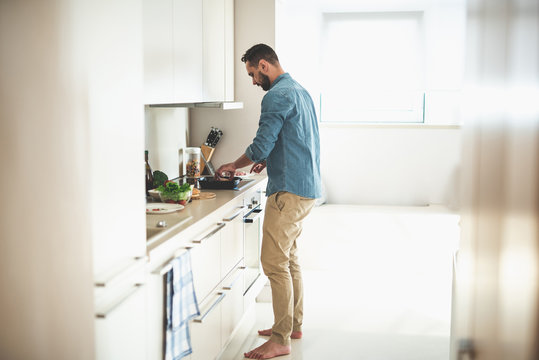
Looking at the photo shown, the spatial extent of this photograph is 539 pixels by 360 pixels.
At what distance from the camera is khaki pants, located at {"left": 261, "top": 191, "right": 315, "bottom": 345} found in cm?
322

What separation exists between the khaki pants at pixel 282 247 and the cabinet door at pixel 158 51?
807 millimetres

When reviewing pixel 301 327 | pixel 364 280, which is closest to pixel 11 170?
pixel 301 327

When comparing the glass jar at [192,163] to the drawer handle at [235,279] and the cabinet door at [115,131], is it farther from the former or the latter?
the cabinet door at [115,131]

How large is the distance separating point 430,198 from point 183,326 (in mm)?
3868

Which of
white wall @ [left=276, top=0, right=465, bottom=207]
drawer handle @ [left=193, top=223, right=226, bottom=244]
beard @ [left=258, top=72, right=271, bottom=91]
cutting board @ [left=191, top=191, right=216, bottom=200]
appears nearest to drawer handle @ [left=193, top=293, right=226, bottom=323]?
drawer handle @ [left=193, top=223, right=226, bottom=244]

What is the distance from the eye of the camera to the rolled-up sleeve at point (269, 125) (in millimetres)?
3092

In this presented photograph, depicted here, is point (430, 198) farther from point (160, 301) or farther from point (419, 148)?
point (160, 301)

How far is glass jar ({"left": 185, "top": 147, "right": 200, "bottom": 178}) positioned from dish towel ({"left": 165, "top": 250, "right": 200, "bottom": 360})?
5.16ft

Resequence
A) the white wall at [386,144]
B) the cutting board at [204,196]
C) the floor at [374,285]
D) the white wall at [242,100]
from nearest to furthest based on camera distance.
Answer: the cutting board at [204,196]
the floor at [374,285]
the white wall at [242,100]
the white wall at [386,144]

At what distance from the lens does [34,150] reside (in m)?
1.52

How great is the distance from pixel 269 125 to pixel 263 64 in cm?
46

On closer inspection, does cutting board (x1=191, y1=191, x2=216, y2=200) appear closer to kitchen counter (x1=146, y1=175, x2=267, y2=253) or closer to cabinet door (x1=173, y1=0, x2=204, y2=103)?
kitchen counter (x1=146, y1=175, x2=267, y2=253)

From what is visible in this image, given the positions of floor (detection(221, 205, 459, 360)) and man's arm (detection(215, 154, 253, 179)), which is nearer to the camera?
man's arm (detection(215, 154, 253, 179))

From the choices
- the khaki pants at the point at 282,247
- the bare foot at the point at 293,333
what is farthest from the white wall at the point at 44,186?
the bare foot at the point at 293,333
